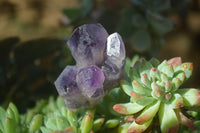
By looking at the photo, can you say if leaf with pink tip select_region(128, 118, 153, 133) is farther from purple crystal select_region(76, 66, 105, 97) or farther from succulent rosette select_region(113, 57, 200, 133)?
purple crystal select_region(76, 66, 105, 97)

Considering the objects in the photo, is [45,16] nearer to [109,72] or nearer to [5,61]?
[5,61]

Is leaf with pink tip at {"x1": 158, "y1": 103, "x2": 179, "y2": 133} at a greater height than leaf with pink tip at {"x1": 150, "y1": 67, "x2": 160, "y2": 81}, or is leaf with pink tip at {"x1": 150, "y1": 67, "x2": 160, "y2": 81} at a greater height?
leaf with pink tip at {"x1": 150, "y1": 67, "x2": 160, "y2": 81}

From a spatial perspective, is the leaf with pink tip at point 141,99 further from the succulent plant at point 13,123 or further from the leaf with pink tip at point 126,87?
the succulent plant at point 13,123

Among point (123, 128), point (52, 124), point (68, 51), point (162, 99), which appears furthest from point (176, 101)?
point (68, 51)

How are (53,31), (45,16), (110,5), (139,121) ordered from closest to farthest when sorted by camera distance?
(139,121) → (110,5) → (53,31) → (45,16)

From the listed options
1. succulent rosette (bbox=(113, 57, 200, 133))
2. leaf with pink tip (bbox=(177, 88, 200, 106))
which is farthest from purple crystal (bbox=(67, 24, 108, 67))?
leaf with pink tip (bbox=(177, 88, 200, 106))

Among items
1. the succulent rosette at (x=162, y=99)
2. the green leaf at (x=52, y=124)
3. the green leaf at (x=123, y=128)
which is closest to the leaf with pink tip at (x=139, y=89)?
the succulent rosette at (x=162, y=99)

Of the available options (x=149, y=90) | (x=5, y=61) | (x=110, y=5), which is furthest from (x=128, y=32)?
(x=149, y=90)
